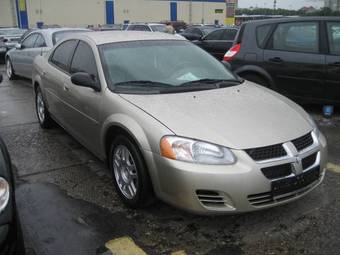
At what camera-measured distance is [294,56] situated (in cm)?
662

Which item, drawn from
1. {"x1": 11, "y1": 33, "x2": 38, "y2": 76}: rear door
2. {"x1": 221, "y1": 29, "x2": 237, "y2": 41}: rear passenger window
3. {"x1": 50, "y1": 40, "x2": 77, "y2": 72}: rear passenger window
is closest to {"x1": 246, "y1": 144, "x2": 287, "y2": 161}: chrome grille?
{"x1": 50, "y1": 40, "x2": 77, "y2": 72}: rear passenger window

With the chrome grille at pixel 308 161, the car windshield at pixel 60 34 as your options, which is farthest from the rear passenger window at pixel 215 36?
the chrome grille at pixel 308 161

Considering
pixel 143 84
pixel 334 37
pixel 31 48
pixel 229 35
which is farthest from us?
pixel 229 35

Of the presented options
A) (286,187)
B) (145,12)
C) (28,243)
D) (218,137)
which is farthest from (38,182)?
(145,12)

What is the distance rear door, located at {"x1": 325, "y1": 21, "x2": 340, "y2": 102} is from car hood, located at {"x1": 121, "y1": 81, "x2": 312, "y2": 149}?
2567 millimetres

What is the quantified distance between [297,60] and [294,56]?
0.09 meters

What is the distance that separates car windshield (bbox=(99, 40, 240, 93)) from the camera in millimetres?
4047

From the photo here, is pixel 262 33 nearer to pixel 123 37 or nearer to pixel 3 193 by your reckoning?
pixel 123 37

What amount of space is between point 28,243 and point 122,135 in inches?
45.3

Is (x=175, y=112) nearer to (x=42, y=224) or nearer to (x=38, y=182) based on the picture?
(x=42, y=224)

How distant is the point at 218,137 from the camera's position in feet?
10.4

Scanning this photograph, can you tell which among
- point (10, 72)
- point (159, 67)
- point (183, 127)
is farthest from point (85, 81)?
point (10, 72)

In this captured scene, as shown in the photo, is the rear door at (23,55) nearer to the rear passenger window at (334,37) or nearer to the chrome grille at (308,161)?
the rear passenger window at (334,37)

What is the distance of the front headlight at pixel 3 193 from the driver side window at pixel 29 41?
26.9 ft
